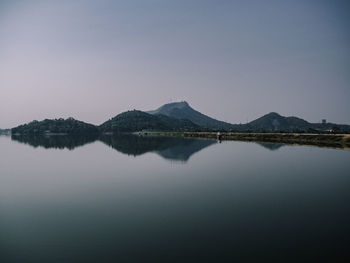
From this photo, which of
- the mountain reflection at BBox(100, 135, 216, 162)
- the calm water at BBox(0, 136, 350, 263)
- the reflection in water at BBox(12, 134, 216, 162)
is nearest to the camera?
the calm water at BBox(0, 136, 350, 263)

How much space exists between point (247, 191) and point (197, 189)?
4396mm

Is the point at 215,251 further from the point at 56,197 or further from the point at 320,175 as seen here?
the point at 320,175

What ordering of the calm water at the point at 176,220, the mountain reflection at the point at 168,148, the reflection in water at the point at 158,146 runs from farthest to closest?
1. the reflection in water at the point at 158,146
2. the mountain reflection at the point at 168,148
3. the calm water at the point at 176,220

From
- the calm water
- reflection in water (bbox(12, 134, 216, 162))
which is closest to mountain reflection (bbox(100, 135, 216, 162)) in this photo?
reflection in water (bbox(12, 134, 216, 162))

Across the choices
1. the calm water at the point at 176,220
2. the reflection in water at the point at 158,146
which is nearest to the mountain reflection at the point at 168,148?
the reflection in water at the point at 158,146

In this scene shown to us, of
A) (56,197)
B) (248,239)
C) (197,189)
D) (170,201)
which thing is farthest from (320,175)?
(56,197)

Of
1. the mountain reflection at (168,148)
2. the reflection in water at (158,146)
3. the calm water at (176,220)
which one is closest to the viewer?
the calm water at (176,220)

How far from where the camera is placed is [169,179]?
27.1m

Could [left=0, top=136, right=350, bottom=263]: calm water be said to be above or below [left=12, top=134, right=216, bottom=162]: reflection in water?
below

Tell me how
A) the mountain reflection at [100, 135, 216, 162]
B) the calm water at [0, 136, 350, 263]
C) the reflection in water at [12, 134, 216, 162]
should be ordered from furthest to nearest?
the reflection in water at [12, 134, 216, 162] → the mountain reflection at [100, 135, 216, 162] → the calm water at [0, 136, 350, 263]

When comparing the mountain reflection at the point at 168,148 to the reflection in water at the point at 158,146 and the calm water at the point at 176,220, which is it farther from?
the calm water at the point at 176,220

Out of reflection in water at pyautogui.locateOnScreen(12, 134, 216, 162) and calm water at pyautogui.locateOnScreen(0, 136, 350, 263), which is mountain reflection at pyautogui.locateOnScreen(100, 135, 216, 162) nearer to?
reflection in water at pyautogui.locateOnScreen(12, 134, 216, 162)

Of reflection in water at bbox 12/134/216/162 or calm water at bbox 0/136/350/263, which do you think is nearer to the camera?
calm water at bbox 0/136/350/263

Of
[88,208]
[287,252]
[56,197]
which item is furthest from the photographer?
[56,197]
